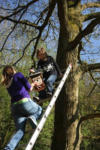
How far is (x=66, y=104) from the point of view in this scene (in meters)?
4.58

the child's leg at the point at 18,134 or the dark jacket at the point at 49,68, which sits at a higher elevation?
the dark jacket at the point at 49,68

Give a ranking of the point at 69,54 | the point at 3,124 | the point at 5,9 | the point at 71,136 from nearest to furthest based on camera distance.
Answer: the point at 71,136, the point at 69,54, the point at 5,9, the point at 3,124

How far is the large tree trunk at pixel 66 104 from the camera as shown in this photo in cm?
443

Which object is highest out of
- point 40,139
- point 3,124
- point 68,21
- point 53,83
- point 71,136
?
point 68,21

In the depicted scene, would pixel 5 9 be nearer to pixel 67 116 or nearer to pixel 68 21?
pixel 68 21

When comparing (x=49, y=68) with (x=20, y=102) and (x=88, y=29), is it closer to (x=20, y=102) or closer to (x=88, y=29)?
(x=88, y=29)

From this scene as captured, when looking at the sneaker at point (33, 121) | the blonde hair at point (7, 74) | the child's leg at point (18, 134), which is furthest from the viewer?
the blonde hair at point (7, 74)

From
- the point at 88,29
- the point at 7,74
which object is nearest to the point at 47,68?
the point at 88,29

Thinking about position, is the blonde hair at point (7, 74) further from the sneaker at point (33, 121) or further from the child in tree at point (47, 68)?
the child in tree at point (47, 68)

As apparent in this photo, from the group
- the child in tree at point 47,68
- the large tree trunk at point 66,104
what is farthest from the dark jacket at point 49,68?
the large tree trunk at point 66,104

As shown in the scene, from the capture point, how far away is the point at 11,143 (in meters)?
2.64

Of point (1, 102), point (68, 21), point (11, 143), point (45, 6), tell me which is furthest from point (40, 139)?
point (11, 143)

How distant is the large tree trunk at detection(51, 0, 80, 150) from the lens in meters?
4.43

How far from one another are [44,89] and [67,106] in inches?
34.3
